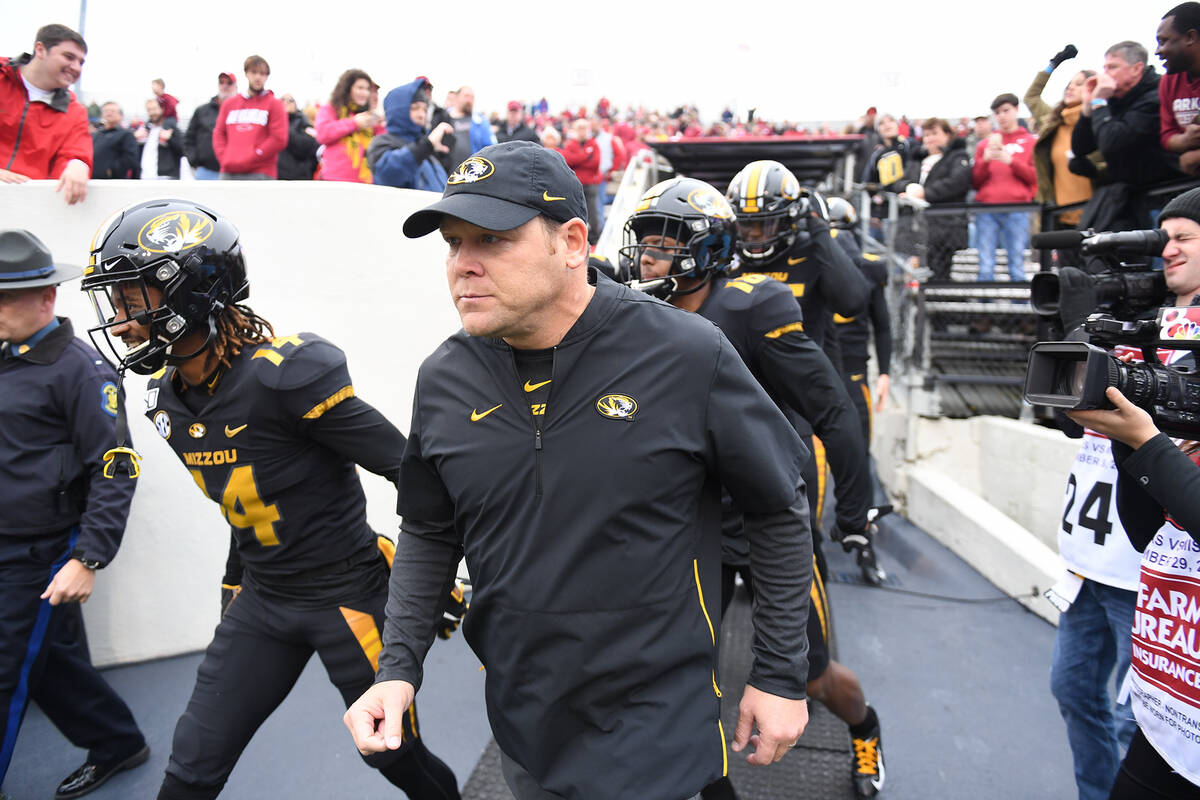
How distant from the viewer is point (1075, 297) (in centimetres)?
227

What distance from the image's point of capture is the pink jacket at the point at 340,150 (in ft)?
21.8

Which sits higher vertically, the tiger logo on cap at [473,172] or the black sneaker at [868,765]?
the tiger logo on cap at [473,172]

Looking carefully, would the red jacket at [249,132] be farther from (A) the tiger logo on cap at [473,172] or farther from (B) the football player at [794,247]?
(A) the tiger logo on cap at [473,172]

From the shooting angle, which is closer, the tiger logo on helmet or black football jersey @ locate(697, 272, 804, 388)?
black football jersey @ locate(697, 272, 804, 388)

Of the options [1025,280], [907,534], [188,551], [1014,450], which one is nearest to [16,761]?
[188,551]

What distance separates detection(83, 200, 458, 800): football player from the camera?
8.28 ft

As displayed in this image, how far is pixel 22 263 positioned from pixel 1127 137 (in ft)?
19.4

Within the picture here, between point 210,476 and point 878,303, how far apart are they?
553cm

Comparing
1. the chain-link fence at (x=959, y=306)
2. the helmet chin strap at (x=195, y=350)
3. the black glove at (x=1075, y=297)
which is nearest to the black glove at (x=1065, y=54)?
the chain-link fence at (x=959, y=306)

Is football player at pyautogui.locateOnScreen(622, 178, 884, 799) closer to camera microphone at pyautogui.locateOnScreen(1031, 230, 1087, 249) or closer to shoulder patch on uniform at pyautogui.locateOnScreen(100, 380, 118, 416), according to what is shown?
camera microphone at pyautogui.locateOnScreen(1031, 230, 1087, 249)

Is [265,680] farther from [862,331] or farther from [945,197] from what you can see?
[945,197]

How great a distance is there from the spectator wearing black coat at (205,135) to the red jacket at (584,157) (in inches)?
163

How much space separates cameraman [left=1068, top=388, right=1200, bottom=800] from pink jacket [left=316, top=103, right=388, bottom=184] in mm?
6115

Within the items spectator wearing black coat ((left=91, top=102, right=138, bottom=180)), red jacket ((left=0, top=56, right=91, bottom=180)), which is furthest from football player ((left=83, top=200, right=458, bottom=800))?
spectator wearing black coat ((left=91, top=102, right=138, bottom=180))
